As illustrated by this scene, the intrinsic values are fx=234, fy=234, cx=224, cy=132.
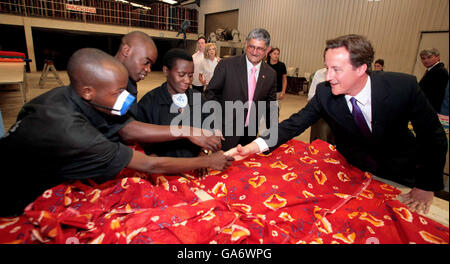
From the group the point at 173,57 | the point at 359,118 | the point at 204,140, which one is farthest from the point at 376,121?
the point at 173,57

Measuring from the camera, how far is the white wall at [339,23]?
6102 millimetres

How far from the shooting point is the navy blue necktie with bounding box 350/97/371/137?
1.51 metres

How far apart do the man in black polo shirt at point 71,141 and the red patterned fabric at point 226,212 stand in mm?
100

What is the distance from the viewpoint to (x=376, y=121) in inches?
58.8

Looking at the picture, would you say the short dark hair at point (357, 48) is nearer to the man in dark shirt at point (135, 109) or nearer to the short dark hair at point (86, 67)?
the man in dark shirt at point (135, 109)

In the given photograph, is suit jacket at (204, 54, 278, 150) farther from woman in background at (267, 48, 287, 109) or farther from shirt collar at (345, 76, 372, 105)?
woman in background at (267, 48, 287, 109)

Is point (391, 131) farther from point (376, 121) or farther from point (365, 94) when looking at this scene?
point (365, 94)

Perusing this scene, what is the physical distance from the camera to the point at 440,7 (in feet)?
18.7

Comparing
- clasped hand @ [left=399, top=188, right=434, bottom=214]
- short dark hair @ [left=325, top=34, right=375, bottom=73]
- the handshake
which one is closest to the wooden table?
the handshake

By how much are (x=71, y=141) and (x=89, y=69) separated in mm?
373

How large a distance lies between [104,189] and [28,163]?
356mm

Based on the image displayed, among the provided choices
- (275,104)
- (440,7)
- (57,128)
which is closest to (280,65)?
(275,104)

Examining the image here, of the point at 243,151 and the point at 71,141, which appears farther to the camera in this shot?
the point at 243,151

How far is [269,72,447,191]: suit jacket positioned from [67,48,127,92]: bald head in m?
1.21
